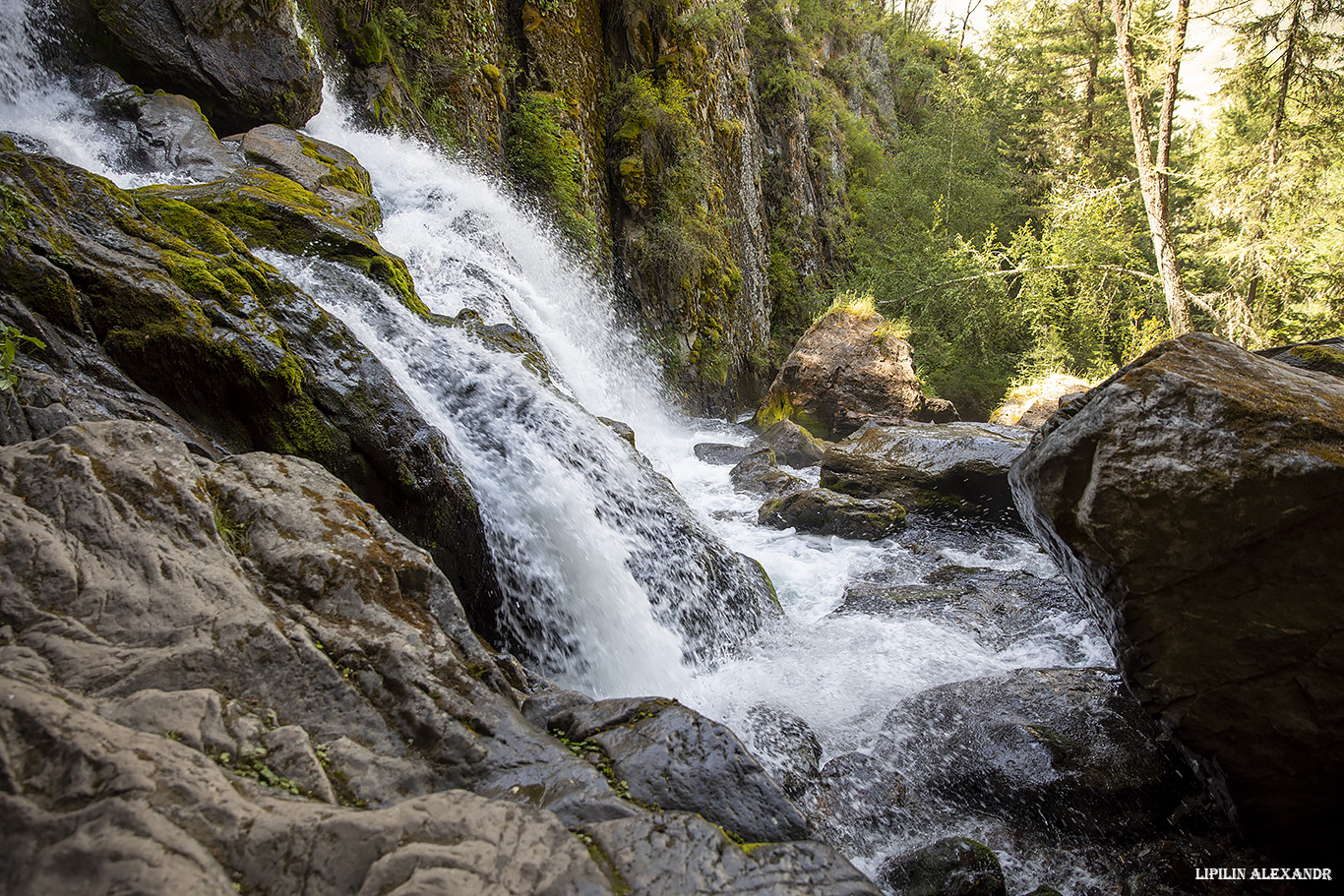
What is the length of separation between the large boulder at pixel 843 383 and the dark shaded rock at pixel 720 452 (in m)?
2.50

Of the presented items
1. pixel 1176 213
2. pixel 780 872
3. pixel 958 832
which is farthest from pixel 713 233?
pixel 1176 213

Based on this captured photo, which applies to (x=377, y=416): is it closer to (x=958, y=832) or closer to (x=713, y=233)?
(x=958, y=832)

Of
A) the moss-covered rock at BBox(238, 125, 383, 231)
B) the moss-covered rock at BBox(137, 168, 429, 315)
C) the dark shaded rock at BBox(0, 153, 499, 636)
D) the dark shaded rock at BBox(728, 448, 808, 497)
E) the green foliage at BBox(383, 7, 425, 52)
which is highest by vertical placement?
the green foliage at BBox(383, 7, 425, 52)

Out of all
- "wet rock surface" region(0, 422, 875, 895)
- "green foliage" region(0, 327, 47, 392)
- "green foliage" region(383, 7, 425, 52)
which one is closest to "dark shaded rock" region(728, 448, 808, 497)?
"wet rock surface" region(0, 422, 875, 895)

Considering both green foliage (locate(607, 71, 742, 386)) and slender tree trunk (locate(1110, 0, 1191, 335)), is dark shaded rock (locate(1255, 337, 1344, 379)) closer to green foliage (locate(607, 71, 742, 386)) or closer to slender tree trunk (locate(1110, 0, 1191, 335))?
slender tree trunk (locate(1110, 0, 1191, 335))

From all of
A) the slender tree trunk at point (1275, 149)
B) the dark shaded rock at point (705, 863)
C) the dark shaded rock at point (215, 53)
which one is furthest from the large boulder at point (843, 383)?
the dark shaded rock at point (705, 863)

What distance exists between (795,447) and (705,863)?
9.74 m

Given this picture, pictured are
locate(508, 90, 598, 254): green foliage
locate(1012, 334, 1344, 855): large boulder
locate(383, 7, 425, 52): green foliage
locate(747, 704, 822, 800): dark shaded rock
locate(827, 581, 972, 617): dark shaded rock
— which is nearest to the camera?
locate(1012, 334, 1344, 855): large boulder

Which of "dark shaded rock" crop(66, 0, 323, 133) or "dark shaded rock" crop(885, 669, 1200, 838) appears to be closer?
"dark shaded rock" crop(885, 669, 1200, 838)

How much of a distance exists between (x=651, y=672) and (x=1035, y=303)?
17806mm

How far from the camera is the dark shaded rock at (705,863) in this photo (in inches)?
64.6

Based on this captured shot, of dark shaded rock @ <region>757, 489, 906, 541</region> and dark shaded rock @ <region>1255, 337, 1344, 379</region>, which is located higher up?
dark shaded rock @ <region>1255, 337, 1344, 379</region>

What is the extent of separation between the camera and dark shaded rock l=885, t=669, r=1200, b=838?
3256mm

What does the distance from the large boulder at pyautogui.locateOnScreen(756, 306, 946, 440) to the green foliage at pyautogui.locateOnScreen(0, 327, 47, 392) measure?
12.3 meters
